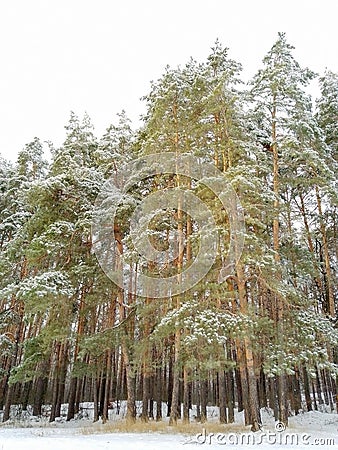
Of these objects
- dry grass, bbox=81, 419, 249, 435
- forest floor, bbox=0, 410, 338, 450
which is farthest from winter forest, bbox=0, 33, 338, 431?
forest floor, bbox=0, 410, 338, 450

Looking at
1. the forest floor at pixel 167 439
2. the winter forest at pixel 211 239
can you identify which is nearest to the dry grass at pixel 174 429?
the forest floor at pixel 167 439

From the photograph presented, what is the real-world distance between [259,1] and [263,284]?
14967mm

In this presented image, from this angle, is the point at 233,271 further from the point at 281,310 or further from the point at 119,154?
the point at 119,154

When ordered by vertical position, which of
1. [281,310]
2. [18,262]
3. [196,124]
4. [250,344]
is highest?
[196,124]

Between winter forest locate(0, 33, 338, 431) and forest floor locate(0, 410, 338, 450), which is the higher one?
winter forest locate(0, 33, 338, 431)

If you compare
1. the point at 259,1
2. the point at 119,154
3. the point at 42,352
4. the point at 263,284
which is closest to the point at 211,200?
the point at 263,284

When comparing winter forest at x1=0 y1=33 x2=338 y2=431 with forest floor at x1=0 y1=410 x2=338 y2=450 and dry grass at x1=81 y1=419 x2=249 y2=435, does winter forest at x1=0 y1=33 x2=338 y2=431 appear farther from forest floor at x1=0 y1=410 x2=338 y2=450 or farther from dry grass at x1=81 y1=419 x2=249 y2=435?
forest floor at x1=0 y1=410 x2=338 y2=450

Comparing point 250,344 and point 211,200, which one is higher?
point 211,200

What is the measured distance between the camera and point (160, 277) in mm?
12039

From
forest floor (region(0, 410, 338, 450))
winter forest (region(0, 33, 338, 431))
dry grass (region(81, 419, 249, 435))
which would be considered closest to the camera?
forest floor (region(0, 410, 338, 450))

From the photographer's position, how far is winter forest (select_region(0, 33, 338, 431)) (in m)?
9.80

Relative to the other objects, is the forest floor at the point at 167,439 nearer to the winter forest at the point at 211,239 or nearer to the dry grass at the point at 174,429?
the dry grass at the point at 174,429

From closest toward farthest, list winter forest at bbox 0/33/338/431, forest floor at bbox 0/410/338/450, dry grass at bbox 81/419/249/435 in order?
forest floor at bbox 0/410/338/450, dry grass at bbox 81/419/249/435, winter forest at bbox 0/33/338/431

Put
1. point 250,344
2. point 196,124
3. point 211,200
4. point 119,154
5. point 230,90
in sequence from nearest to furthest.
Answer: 1. point 250,344
2. point 211,200
3. point 230,90
4. point 196,124
5. point 119,154
